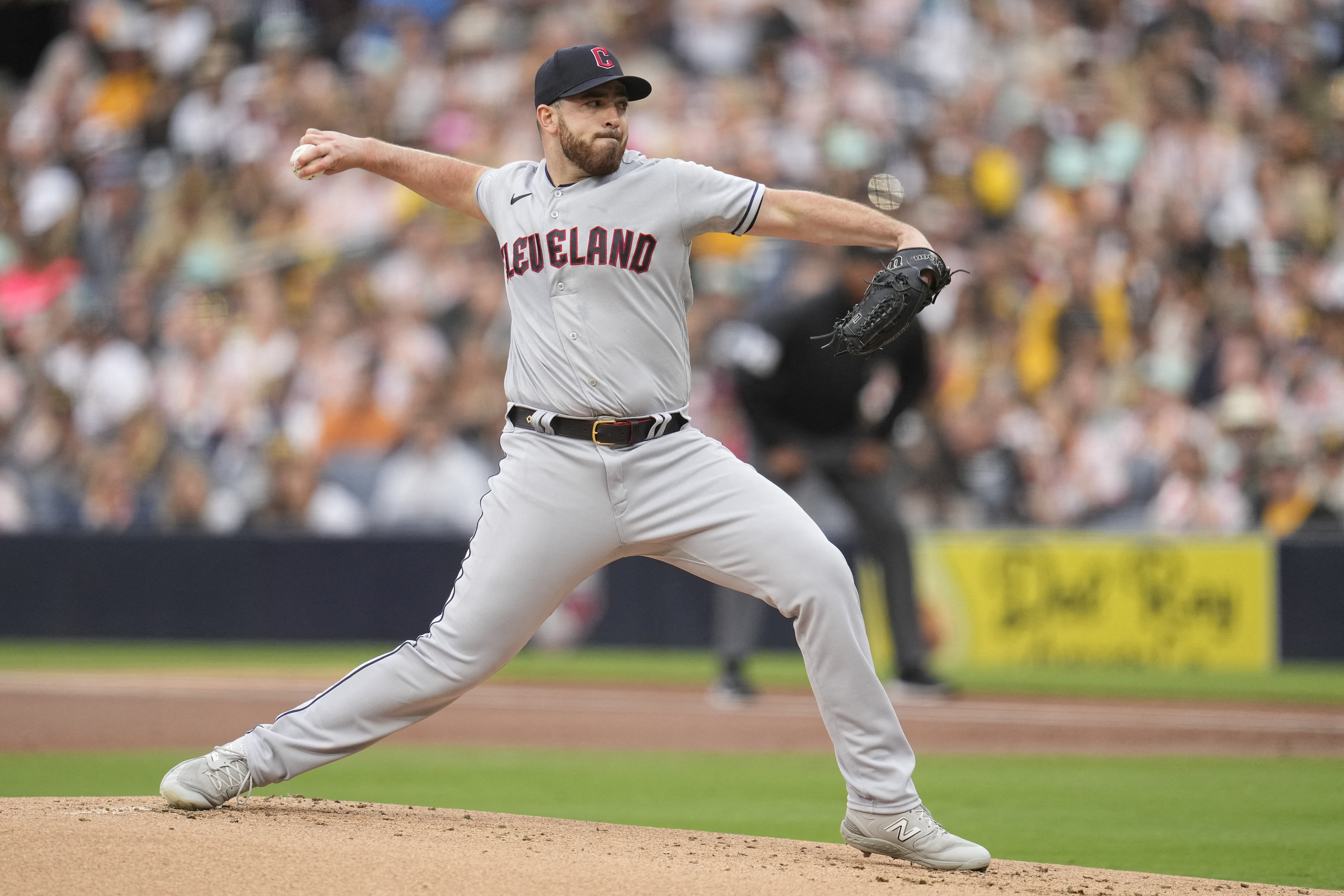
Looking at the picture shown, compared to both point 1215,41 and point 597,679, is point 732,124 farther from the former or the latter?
point 597,679

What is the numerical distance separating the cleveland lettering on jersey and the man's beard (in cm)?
20

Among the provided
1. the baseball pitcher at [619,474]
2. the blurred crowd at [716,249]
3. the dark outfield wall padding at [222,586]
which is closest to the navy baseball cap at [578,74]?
the baseball pitcher at [619,474]

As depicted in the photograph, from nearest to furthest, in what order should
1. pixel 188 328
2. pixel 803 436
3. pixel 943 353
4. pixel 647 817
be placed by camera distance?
pixel 647 817
pixel 803 436
pixel 943 353
pixel 188 328

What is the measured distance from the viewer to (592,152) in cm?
466

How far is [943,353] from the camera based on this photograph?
13.5 metres

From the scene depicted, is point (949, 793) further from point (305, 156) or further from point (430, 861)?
point (305, 156)

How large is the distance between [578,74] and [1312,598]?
812 cm

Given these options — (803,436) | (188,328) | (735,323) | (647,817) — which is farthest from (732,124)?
(647,817)

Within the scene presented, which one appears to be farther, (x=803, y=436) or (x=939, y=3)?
(x=939, y=3)

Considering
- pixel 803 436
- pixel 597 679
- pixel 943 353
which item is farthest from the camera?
pixel 943 353

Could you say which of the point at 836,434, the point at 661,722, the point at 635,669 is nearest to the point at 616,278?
the point at 661,722

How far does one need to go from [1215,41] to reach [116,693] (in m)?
11.4

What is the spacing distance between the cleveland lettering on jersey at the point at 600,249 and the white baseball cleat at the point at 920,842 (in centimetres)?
164

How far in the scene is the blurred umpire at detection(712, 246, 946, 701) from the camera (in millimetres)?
9500
